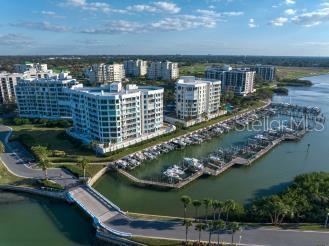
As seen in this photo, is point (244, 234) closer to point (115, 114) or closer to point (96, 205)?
point (96, 205)

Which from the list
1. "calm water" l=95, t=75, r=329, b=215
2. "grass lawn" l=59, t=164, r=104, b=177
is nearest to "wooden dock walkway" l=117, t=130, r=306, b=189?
"calm water" l=95, t=75, r=329, b=215

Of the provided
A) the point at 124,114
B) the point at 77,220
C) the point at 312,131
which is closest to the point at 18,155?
the point at 124,114

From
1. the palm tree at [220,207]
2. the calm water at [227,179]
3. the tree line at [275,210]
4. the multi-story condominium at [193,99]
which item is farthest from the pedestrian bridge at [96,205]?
the multi-story condominium at [193,99]

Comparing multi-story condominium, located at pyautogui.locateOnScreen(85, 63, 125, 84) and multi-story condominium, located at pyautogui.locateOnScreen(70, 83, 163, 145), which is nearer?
multi-story condominium, located at pyautogui.locateOnScreen(70, 83, 163, 145)

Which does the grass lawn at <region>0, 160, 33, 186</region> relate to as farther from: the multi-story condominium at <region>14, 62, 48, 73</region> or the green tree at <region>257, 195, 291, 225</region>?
the multi-story condominium at <region>14, 62, 48, 73</region>

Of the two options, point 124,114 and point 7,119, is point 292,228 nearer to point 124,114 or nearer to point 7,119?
point 124,114
